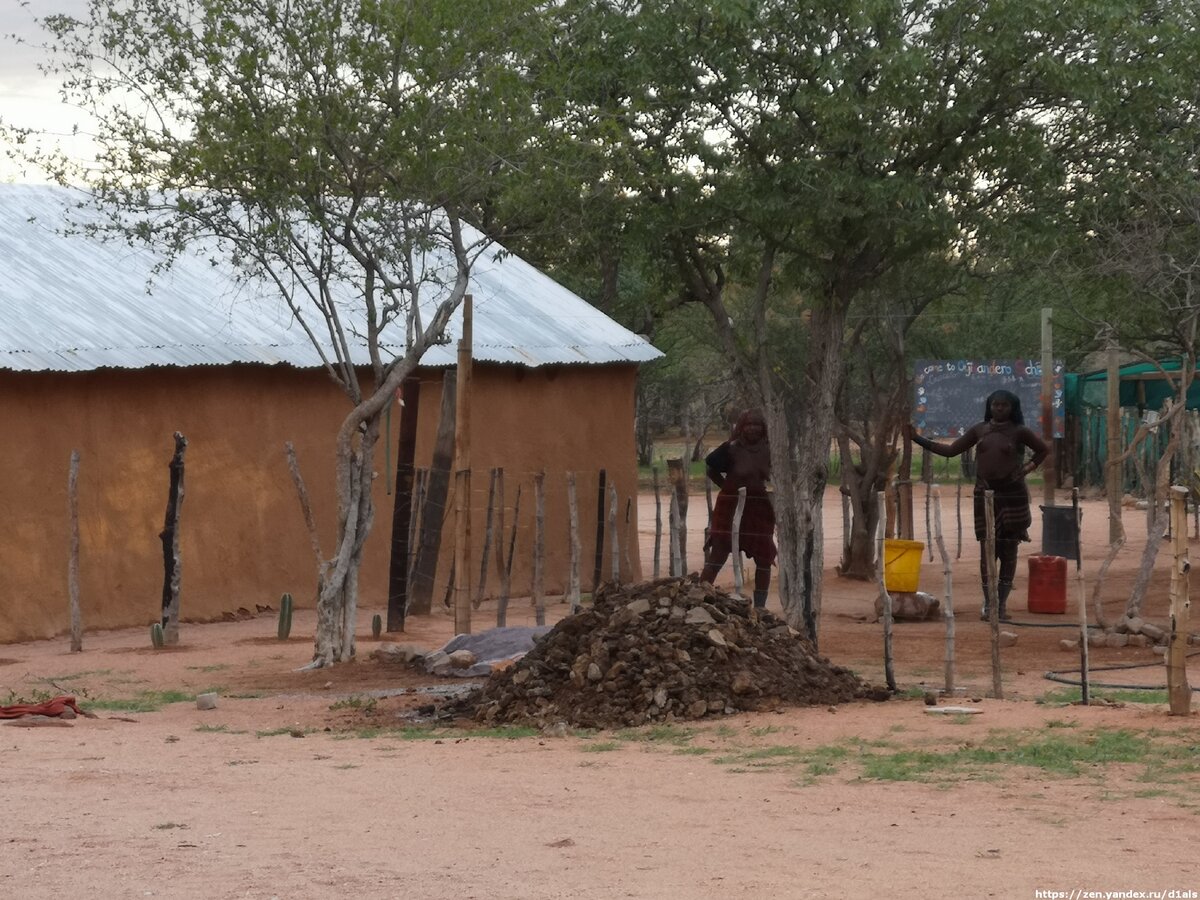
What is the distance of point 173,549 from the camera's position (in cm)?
1373

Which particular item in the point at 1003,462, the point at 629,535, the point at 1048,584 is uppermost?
the point at 1003,462

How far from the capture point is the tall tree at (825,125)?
40.2 ft

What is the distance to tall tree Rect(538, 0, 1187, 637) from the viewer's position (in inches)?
483

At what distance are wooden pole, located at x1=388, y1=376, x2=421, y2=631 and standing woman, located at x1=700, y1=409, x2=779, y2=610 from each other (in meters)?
2.56

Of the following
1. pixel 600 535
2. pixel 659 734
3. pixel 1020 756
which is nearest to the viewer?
pixel 1020 756

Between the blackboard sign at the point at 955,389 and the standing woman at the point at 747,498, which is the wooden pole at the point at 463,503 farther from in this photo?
the blackboard sign at the point at 955,389

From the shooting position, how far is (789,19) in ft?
41.0

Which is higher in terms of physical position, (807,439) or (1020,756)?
(807,439)

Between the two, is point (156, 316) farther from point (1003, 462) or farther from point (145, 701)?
point (1003, 462)

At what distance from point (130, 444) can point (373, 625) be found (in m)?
2.70

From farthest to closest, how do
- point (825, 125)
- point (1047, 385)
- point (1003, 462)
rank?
point (1047, 385) < point (1003, 462) < point (825, 125)

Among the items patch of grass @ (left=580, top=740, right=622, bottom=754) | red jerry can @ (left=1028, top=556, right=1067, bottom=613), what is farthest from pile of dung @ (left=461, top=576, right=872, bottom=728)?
red jerry can @ (left=1028, top=556, right=1067, bottom=613)

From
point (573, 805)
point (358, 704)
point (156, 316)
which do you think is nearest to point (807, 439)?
point (358, 704)

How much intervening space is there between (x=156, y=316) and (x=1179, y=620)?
9.74m
